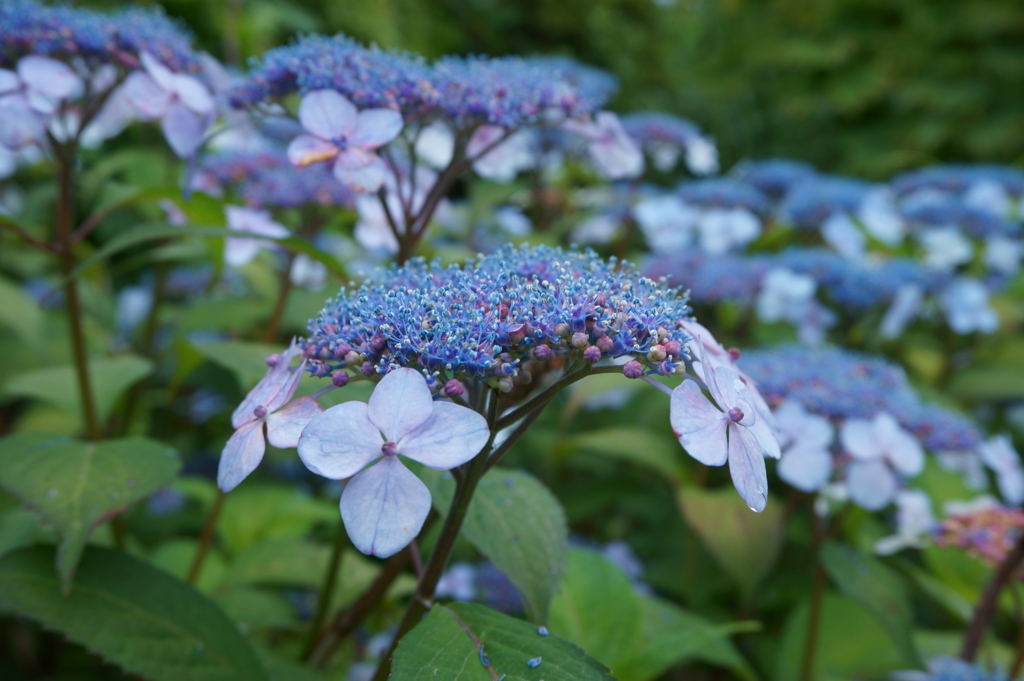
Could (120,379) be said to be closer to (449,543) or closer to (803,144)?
(449,543)

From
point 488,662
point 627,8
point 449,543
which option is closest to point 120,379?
point 449,543

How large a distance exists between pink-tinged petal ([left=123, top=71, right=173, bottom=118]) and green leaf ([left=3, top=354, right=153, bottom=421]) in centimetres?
43

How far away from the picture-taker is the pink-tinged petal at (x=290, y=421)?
0.63 metres

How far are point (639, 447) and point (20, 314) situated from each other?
1253 mm

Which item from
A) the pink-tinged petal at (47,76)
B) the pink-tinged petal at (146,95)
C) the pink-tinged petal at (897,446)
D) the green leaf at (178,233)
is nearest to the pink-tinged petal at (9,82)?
the pink-tinged petal at (47,76)

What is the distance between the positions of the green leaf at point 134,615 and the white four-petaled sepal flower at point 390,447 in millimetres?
452

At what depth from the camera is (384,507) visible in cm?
58

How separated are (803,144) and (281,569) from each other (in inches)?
200

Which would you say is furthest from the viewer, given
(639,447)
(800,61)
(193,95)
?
(800,61)

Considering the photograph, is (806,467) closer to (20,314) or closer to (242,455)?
(242,455)

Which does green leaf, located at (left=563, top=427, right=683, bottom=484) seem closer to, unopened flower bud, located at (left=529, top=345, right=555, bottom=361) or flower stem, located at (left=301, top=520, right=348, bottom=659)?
flower stem, located at (left=301, top=520, right=348, bottom=659)

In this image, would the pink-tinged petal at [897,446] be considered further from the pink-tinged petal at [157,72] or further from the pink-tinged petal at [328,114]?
the pink-tinged petal at [157,72]

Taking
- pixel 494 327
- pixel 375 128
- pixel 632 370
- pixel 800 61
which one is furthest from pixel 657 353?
pixel 800 61

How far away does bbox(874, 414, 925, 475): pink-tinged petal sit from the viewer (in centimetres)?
114
